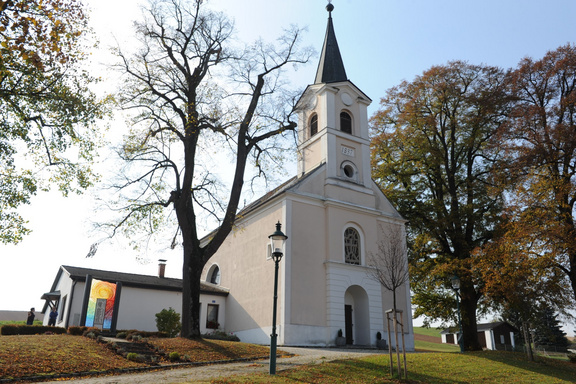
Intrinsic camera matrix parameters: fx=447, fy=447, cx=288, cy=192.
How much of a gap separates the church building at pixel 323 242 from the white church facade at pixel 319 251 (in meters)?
0.06

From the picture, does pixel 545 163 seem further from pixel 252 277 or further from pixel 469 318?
pixel 252 277

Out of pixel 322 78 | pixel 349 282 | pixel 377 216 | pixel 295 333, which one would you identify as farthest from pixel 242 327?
pixel 322 78

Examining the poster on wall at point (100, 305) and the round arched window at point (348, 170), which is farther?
the round arched window at point (348, 170)

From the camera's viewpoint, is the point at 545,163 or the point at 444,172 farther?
the point at 444,172

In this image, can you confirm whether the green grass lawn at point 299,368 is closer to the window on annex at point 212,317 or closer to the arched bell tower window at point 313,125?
the window on annex at point 212,317

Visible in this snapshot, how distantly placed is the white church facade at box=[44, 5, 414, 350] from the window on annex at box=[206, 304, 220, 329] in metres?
0.06

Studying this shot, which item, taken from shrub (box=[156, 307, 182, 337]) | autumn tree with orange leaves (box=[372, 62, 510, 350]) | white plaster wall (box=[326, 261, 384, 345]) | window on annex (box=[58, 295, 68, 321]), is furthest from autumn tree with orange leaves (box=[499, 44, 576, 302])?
window on annex (box=[58, 295, 68, 321])

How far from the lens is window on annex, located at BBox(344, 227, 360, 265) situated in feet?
83.2

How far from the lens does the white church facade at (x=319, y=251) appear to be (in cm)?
2297

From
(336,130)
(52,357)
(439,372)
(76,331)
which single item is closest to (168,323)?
(76,331)

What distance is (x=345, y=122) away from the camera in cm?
2858

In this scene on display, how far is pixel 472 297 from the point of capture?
80.7ft

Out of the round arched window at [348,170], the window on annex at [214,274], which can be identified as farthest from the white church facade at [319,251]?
the window on annex at [214,274]

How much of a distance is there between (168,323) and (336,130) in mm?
14609
